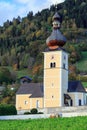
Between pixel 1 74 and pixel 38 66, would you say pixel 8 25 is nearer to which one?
pixel 38 66

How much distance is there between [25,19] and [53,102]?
119 meters

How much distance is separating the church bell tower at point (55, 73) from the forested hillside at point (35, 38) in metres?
31.7

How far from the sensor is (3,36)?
161125 millimetres

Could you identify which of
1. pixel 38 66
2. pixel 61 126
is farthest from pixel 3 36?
pixel 61 126

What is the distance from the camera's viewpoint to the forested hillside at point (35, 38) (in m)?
119

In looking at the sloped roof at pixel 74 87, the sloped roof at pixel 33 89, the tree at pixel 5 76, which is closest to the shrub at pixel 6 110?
the sloped roof at pixel 33 89

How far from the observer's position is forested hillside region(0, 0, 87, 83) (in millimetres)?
119450

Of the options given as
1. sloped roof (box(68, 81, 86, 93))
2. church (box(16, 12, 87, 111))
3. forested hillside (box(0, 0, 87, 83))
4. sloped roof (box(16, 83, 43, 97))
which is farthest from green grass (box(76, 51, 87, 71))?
church (box(16, 12, 87, 111))

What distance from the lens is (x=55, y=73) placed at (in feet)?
217

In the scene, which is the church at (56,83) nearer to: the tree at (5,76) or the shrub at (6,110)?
the shrub at (6,110)

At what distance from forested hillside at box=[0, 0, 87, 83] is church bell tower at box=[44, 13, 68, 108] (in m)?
31.7

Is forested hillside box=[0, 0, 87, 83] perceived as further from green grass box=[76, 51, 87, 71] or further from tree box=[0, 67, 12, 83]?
green grass box=[76, 51, 87, 71]

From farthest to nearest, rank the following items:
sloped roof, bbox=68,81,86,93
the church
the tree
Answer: the tree
sloped roof, bbox=68,81,86,93
the church

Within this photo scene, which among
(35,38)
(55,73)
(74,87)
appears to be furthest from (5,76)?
(35,38)
